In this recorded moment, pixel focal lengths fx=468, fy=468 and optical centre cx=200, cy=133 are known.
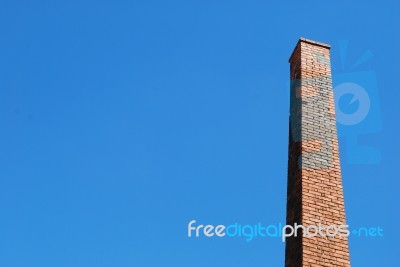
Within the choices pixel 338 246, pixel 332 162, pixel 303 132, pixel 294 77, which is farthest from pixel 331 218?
pixel 294 77

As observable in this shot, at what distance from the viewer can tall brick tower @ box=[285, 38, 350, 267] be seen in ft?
18.9

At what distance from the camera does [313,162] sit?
647 cm

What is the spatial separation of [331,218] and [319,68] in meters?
2.73

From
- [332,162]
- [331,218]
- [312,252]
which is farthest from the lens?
[332,162]

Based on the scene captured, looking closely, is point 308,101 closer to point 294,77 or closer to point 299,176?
point 294,77

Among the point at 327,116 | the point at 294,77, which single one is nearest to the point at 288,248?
the point at 327,116

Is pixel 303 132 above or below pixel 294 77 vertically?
below

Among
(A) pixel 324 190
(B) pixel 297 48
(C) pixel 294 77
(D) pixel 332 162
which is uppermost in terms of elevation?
(B) pixel 297 48

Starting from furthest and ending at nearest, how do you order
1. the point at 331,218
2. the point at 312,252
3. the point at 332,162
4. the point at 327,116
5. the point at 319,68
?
the point at 319,68 < the point at 327,116 < the point at 332,162 < the point at 331,218 < the point at 312,252

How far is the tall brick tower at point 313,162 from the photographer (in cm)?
577

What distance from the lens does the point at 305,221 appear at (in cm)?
586

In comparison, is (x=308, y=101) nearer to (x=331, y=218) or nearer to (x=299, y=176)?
(x=299, y=176)

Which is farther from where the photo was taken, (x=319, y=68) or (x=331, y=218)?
(x=319, y=68)

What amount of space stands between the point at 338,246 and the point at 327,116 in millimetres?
2108
